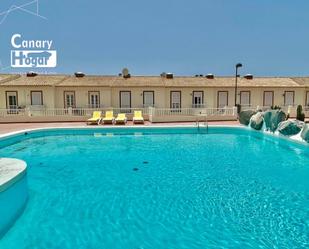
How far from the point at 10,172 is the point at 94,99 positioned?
1711 centimetres

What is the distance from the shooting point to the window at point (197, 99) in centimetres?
2248

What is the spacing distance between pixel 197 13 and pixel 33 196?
15016 millimetres

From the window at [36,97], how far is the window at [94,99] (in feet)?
13.4

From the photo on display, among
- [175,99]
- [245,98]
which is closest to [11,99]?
[175,99]

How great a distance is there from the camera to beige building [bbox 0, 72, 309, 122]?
68.0 ft

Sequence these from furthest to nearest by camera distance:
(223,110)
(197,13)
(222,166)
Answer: (223,110) < (197,13) < (222,166)

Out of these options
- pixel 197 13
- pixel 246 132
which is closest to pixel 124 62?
pixel 197 13

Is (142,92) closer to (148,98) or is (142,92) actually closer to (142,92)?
(142,92)

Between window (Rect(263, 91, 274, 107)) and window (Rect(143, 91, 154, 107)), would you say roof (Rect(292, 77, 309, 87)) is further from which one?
window (Rect(143, 91, 154, 107))

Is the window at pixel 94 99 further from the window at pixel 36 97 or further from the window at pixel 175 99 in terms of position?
the window at pixel 175 99

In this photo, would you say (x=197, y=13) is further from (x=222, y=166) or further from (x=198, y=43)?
(x=222, y=166)

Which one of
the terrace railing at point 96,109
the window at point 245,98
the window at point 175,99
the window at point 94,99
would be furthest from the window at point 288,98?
the window at point 94,99

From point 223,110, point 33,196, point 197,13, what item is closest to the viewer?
point 33,196

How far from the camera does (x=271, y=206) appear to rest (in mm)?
5168
